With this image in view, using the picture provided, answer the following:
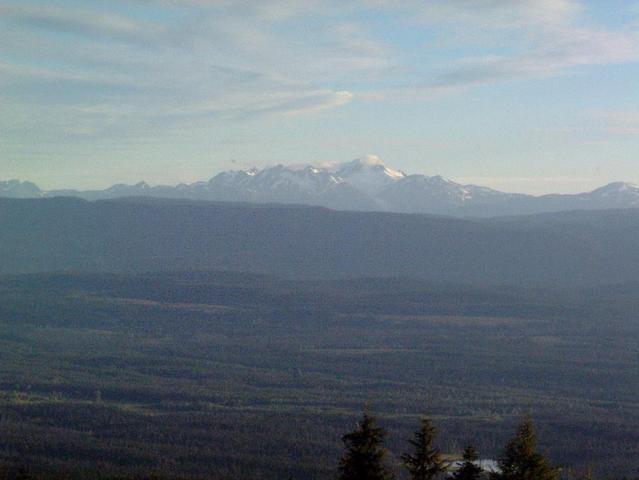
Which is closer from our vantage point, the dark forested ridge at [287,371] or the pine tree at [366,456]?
the pine tree at [366,456]

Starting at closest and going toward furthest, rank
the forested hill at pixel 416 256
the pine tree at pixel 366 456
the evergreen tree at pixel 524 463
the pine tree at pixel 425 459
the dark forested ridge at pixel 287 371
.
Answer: the pine tree at pixel 366 456 → the evergreen tree at pixel 524 463 → the pine tree at pixel 425 459 → the dark forested ridge at pixel 287 371 → the forested hill at pixel 416 256

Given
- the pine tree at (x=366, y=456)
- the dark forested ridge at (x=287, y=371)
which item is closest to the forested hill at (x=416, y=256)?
the dark forested ridge at (x=287, y=371)

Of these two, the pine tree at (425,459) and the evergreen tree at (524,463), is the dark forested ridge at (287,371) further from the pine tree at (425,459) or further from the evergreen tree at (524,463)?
the evergreen tree at (524,463)

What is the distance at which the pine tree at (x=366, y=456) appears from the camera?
22672mm

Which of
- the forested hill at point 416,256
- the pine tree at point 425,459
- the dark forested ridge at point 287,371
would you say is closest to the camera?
the pine tree at point 425,459

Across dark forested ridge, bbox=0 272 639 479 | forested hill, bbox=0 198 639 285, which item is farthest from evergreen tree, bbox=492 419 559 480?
forested hill, bbox=0 198 639 285

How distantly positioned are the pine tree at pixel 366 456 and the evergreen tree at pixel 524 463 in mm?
2577

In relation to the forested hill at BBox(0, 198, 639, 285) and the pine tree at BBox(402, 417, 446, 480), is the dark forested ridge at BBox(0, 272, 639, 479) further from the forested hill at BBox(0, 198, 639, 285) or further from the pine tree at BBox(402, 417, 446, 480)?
the forested hill at BBox(0, 198, 639, 285)

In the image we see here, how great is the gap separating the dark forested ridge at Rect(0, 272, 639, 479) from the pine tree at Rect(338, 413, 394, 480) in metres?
21.8

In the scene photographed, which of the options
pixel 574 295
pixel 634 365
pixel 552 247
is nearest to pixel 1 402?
pixel 634 365

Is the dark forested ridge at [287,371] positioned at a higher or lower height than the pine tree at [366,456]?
lower

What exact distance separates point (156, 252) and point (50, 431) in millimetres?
143246

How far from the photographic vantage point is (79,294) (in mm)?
131000

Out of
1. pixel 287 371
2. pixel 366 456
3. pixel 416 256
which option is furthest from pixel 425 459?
pixel 416 256
